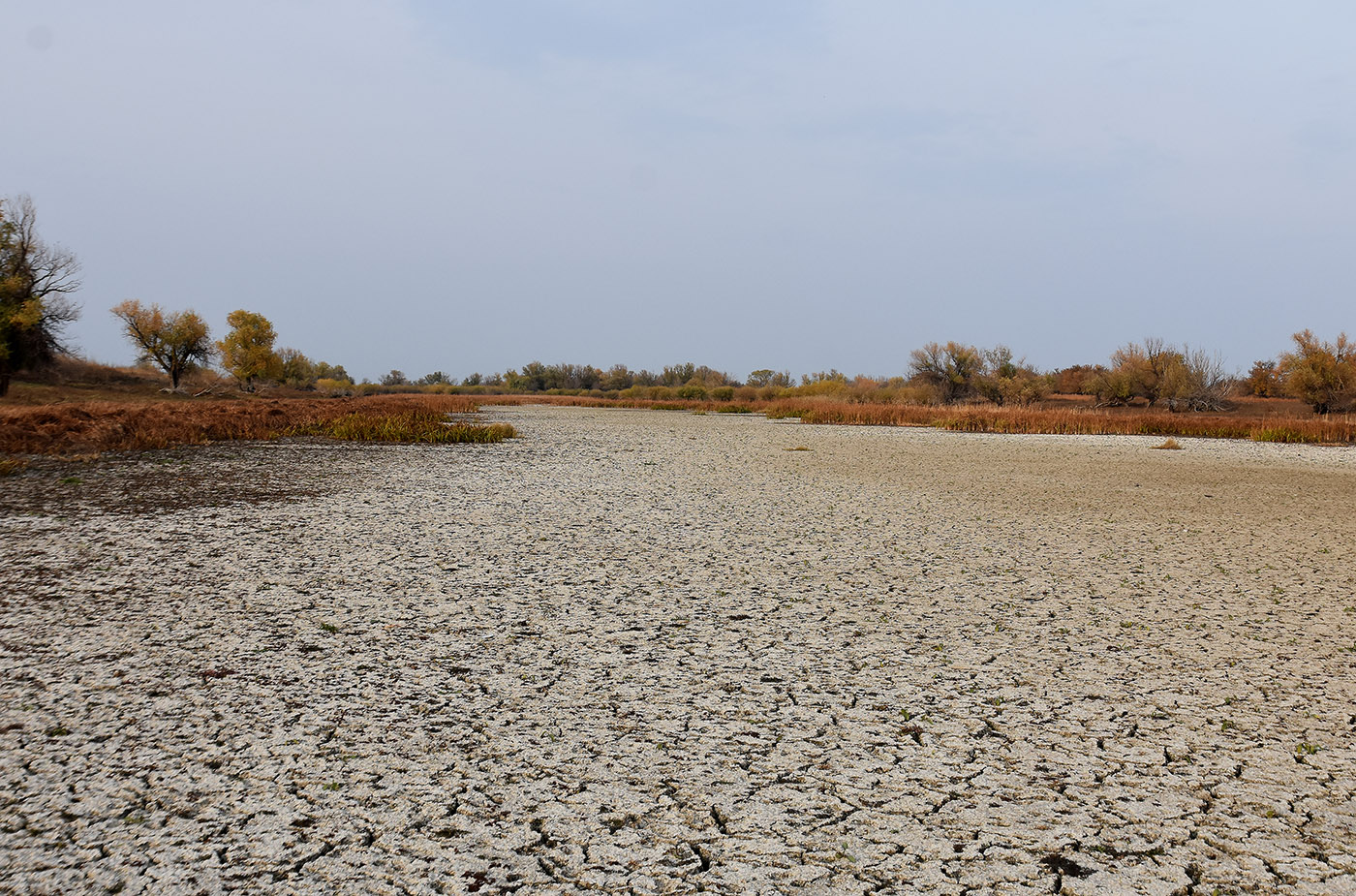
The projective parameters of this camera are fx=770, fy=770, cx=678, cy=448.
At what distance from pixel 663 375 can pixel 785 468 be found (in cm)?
5598

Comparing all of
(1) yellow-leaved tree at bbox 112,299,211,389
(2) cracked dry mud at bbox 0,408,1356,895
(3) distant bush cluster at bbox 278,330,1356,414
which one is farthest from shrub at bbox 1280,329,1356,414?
(1) yellow-leaved tree at bbox 112,299,211,389

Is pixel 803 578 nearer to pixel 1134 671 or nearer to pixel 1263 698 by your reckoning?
pixel 1134 671

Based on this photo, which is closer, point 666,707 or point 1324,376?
point 666,707

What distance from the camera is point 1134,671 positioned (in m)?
3.35

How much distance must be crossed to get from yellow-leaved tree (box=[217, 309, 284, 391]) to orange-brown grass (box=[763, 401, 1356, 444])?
97.2ft

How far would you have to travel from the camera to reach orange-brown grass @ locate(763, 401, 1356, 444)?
18.5 m

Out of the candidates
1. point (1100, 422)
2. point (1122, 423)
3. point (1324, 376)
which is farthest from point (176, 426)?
point (1324, 376)

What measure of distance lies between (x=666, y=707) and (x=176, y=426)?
13.6 m

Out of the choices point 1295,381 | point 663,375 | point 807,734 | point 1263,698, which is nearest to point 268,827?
point 807,734

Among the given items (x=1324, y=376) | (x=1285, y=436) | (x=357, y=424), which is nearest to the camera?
(x=357, y=424)

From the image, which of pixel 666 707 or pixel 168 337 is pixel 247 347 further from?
pixel 666 707

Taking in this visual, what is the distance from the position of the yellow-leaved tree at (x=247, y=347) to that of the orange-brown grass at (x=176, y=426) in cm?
2153

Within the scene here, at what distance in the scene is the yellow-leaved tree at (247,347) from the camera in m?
38.2

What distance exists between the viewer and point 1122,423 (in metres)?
21.4
